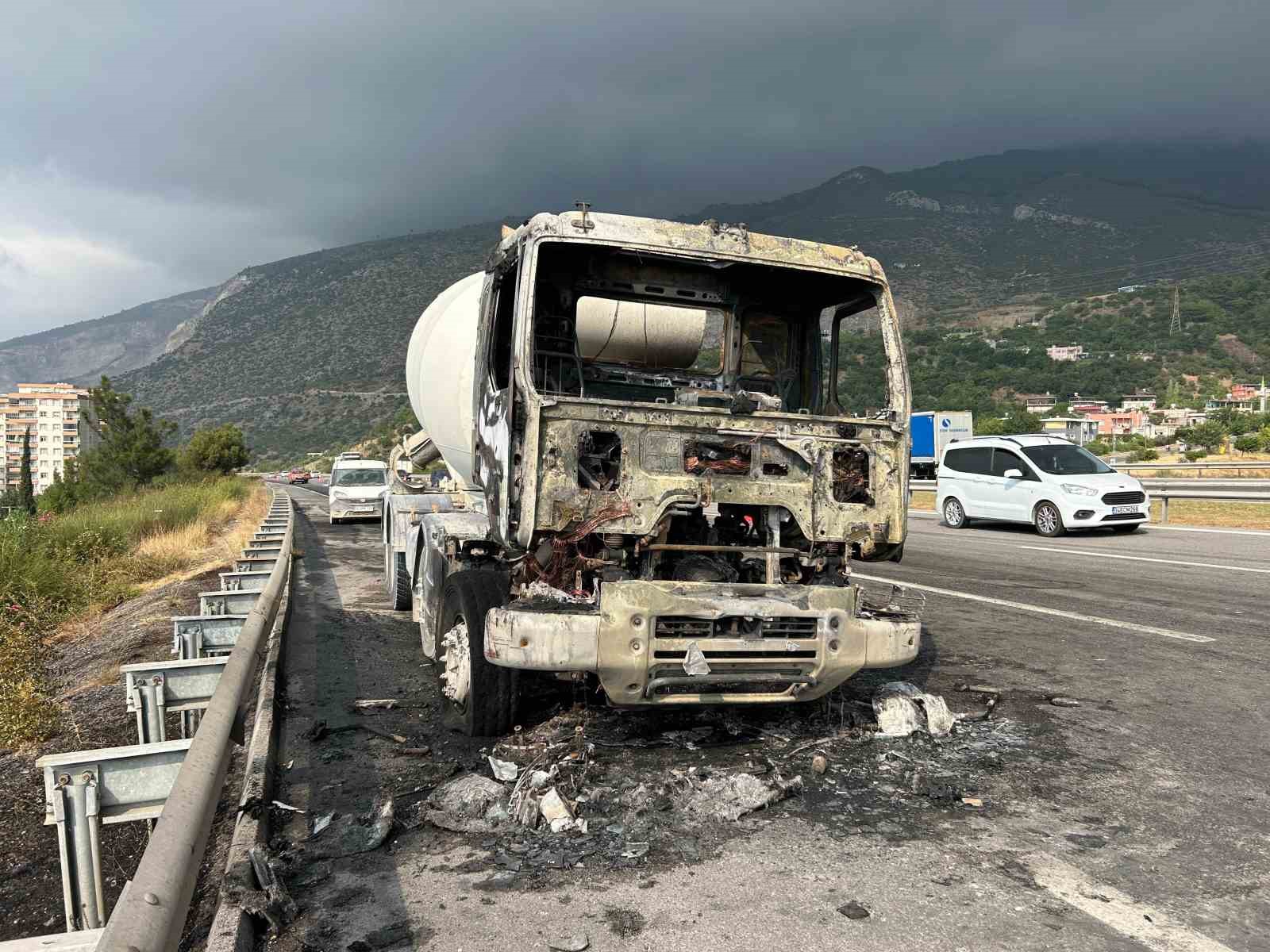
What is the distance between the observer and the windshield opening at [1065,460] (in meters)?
15.4

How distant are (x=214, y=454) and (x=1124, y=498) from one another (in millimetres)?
42370

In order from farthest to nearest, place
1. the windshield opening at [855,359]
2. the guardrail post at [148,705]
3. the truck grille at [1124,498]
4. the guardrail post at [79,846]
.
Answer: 1. the truck grille at [1124,498]
2. the windshield opening at [855,359]
3. the guardrail post at [148,705]
4. the guardrail post at [79,846]

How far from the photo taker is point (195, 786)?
2.46 m

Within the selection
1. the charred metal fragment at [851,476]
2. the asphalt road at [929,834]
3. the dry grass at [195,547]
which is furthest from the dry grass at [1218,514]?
the dry grass at [195,547]

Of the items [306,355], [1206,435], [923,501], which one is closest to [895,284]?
[1206,435]

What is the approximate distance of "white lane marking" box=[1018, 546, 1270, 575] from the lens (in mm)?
10258

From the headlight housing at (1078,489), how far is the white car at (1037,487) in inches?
0.5

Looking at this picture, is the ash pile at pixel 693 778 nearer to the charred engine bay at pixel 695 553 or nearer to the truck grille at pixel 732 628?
the truck grille at pixel 732 628

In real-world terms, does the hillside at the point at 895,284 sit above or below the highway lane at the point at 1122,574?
above

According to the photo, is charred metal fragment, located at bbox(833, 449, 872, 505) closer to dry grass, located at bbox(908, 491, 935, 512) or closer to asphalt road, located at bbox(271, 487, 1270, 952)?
asphalt road, located at bbox(271, 487, 1270, 952)

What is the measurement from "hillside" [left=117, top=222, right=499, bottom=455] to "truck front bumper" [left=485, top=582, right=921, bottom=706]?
286 ft

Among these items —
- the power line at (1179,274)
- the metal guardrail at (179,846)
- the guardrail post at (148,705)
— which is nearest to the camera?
the metal guardrail at (179,846)

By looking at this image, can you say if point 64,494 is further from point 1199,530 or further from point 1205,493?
point 1205,493

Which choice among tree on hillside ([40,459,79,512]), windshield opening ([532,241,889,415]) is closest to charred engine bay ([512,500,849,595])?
windshield opening ([532,241,889,415])
